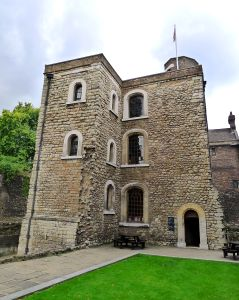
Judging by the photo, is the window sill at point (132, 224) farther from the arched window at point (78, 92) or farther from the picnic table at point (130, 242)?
the arched window at point (78, 92)

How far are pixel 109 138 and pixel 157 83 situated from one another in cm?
516

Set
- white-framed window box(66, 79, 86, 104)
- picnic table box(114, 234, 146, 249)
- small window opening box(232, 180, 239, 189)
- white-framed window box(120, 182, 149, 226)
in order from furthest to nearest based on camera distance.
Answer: small window opening box(232, 180, 239, 189)
white-framed window box(120, 182, 149, 226)
white-framed window box(66, 79, 86, 104)
picnic table box(114, 234, 146, 249)

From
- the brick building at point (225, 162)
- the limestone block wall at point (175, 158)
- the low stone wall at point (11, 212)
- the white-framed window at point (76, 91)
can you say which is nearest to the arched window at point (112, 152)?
the limestone block wall at point (175, 158)

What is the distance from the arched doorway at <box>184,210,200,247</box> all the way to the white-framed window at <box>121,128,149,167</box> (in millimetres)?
3978

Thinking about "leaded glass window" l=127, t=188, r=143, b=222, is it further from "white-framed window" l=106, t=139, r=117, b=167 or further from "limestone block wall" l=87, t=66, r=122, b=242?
"white-framed window" l=106, t=139, r=117, b=167

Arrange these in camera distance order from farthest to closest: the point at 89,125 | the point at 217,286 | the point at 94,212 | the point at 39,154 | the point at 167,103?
the point at 167,103, the point at 39,154, the point at 89,125, the point at 94,212, the point at 217,286

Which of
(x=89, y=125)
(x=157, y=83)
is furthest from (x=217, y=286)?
(x=157, y=83)

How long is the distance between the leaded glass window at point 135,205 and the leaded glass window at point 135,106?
16.8 ft

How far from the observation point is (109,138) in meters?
14.2

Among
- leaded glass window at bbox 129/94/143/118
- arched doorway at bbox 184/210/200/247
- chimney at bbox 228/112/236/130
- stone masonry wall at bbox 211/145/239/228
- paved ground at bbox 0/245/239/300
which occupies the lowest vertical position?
paved ground at bbox 0/245/239/300

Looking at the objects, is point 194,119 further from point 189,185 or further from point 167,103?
point 189,185

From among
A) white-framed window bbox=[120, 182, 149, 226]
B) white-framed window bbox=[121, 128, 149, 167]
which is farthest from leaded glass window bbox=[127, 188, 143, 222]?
white-framed window bbox=[121, 128, 149, 167]

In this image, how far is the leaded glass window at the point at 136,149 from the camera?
50.4 feet

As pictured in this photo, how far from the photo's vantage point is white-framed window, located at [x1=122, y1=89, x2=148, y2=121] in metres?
16.0
